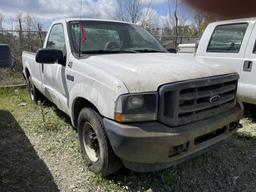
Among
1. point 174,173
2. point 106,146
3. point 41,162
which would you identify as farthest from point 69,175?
point 174,173

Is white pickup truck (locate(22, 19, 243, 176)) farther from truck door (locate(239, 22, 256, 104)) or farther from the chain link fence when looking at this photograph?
the chain link fence

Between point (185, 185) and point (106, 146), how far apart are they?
0.99m

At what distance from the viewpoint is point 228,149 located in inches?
152

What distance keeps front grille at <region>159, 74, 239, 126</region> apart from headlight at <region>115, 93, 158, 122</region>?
7 cm

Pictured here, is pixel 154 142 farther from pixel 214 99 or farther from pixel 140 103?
pixel 214 99

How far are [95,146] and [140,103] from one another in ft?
3.34

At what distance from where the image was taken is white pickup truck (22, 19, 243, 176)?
2480 mm

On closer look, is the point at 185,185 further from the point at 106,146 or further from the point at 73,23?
the point at 73,23

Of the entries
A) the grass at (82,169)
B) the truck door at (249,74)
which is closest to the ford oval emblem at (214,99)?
the grass at (82,169)

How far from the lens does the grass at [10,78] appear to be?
861cm

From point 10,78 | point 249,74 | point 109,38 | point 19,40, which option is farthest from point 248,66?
point 19,40

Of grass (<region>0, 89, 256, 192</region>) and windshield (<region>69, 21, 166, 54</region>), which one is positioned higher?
windshield (<region>69, 21, 166, 54</region>)

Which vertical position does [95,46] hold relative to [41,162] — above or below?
above

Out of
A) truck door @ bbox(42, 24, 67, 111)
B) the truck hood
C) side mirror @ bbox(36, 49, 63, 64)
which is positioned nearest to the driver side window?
truck door @ bbox(42, 24, 67, 111)
